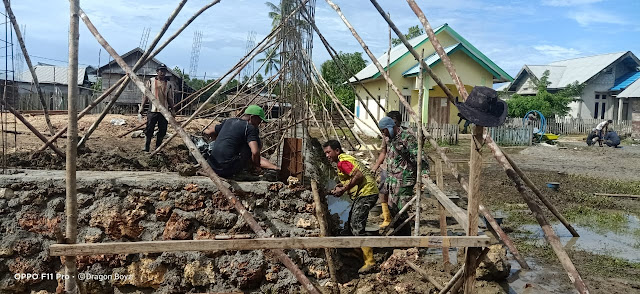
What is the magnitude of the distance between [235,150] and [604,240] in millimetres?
5365

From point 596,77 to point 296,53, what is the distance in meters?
27.8

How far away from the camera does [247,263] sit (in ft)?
13.4

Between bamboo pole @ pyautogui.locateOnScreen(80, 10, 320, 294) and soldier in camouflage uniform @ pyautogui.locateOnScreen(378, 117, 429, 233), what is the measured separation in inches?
115

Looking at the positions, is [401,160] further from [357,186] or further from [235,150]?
[235,150]

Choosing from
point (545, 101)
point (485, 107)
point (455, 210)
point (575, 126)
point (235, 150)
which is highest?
point (545, 101)

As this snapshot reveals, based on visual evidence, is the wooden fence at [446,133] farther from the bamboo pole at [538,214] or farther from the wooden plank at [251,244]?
the wooden plank at [251,244]

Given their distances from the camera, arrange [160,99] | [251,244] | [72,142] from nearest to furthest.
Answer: [251,244] < [72,142] < [160,99]

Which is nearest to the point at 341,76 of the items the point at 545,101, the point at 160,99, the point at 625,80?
the point at 545,101

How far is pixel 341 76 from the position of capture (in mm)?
Answer: 30547

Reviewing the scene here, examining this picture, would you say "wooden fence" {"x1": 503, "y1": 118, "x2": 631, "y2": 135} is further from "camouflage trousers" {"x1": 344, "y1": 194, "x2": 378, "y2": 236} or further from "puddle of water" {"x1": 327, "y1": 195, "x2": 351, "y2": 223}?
"camouflage trousers" {"x1": 344, "y1": 194, "x2": 378, "y2": 236}

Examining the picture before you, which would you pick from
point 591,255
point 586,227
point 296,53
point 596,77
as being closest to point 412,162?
point 296,53

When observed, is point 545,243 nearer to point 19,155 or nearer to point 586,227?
point 586,227

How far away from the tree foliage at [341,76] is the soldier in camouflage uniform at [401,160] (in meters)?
22.9

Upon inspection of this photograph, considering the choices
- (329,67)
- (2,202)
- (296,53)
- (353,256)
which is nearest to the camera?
(2,202)
